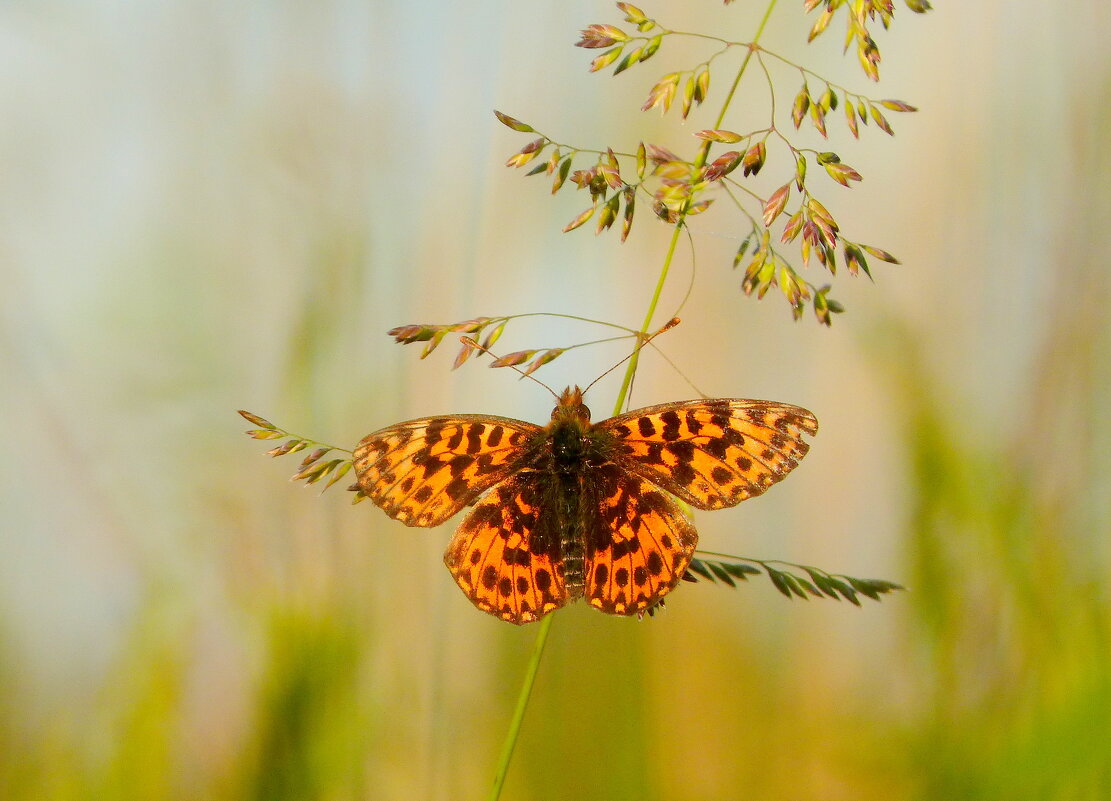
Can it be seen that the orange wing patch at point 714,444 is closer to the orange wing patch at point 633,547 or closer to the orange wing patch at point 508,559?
the orange wing patch at point 633,547

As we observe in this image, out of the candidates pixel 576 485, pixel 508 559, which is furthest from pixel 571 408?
pixel 508 559

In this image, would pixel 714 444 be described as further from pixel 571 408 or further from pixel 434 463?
pixel 434 463

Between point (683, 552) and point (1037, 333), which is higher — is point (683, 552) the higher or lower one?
the lower one

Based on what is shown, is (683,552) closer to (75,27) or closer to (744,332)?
(744,332)

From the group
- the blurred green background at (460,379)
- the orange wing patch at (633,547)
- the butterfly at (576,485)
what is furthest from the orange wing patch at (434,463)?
the blurred green background at (460,379)

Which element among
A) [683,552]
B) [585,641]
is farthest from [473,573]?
[585,641]

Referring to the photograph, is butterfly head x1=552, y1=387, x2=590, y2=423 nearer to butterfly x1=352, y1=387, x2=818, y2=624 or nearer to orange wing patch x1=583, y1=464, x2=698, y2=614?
butterfly x1=352, y1=387, x2=818, y2=624
